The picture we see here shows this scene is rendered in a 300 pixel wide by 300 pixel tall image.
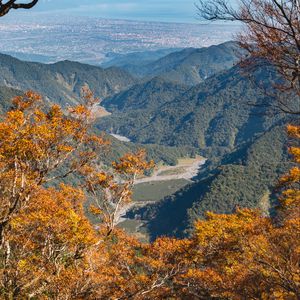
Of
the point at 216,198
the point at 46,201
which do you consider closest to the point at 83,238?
the point at 46,201

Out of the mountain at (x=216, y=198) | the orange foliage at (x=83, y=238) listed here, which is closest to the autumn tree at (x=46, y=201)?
the orange foliage at (x=83, y=238)

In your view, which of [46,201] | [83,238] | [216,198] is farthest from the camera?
[216,198]

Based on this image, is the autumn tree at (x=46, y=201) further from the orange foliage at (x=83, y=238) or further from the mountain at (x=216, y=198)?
the mountain at (x=216, y=198)

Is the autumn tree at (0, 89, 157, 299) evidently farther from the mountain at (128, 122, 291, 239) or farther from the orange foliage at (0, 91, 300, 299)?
the mountain at (128, 122, 291, 239)

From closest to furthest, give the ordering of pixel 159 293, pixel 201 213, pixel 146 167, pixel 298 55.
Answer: pixel 298 55
pixel 146 167
pixel 159 293
pixel 201 213

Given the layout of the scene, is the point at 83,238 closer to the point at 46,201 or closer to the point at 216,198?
the point at 46,201

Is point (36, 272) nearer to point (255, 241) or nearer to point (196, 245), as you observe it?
point (255, 241)

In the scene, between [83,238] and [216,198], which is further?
[216,198]

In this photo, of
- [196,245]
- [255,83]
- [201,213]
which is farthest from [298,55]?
[201,213]

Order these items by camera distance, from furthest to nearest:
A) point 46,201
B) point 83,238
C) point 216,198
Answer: point 216,198 < point 46,201 < point 83,238

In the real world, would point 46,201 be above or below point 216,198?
above

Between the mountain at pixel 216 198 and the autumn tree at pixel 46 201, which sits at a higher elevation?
the autumn tree at pixel 46 201
